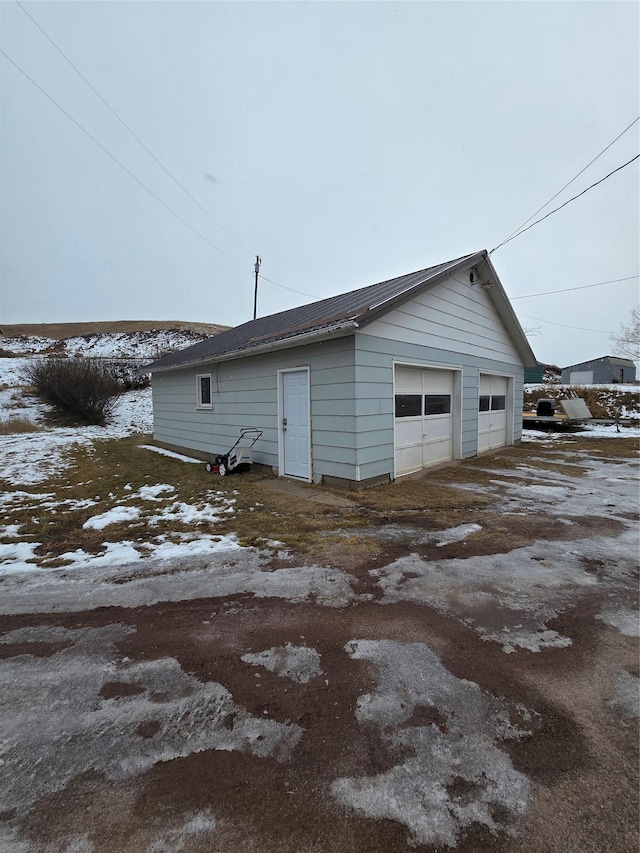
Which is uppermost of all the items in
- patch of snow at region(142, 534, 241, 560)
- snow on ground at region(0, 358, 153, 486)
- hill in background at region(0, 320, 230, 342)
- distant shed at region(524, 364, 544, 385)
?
hill in background at region(0, 320, 230, 342)

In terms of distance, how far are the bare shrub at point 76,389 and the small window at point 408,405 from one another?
15231 mm

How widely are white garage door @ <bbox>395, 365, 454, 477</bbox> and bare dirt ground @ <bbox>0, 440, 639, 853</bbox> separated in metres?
3.79

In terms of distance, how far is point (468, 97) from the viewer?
10.7 m

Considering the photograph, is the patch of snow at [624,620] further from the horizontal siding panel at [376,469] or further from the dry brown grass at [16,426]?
Answer: the dry brown grass at [16,426]

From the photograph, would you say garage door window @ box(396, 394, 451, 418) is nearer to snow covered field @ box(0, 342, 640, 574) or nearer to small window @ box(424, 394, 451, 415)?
small window @ box(424, 394, 451, 415)

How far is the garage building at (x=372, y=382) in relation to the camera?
6285mm

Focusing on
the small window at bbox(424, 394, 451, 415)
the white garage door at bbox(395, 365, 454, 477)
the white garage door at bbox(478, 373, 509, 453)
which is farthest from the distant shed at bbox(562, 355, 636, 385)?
the white garage door at bbox(395, 365, 454, 477)

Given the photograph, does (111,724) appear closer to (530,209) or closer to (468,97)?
(530,209)

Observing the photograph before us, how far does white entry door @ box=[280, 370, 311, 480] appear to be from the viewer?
7.02 meters

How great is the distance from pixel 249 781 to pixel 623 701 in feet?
6.19

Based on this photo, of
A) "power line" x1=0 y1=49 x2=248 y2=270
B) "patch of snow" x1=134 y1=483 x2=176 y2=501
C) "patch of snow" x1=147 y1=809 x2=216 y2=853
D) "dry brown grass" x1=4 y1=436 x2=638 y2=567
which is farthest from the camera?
"power line" x1=0 y1=49 x2=248 y2=270

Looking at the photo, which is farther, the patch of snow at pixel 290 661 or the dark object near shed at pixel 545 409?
the dark object near shed at pixel 545 409

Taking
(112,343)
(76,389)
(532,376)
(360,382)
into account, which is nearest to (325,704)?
(360,382)

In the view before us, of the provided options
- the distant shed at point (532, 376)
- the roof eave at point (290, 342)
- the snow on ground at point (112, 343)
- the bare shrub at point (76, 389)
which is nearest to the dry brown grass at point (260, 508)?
the roof eave at point (290, 342)
